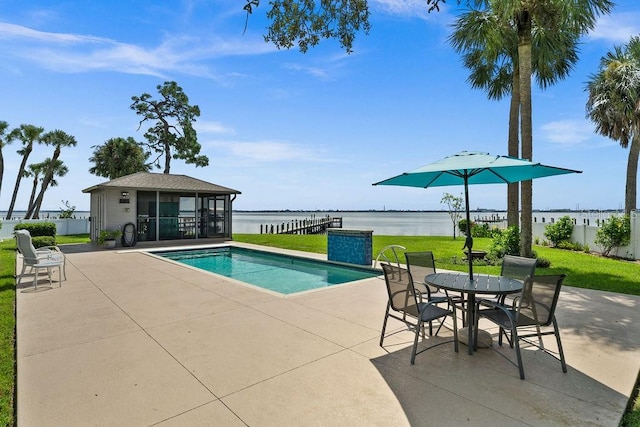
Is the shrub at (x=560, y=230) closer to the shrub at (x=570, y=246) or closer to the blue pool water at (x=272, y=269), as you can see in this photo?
the shrub at (x=570, y=246)

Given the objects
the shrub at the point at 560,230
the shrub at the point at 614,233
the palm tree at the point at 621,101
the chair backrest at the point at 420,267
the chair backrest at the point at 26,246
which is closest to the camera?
the chair backrest at the point at 420,267

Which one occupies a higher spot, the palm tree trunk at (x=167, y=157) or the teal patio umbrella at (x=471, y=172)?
the palm tree trunk at (x=167, y=157)

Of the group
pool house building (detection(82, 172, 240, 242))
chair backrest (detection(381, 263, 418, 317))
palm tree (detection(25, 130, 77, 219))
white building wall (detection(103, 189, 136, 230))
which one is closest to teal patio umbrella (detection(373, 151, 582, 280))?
chair backrest (detection(381, 263, 418, 317))

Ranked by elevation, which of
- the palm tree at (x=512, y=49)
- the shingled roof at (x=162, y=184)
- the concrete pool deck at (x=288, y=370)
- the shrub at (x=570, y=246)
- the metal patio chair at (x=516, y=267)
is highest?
the palm tree at (x=512, y=49)

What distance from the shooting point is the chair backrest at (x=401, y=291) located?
3496mm

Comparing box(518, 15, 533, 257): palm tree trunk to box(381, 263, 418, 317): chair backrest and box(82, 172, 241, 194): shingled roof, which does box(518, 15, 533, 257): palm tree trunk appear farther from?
box(82, 172, 241, 194): shingled roof

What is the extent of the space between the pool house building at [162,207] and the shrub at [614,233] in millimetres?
14818

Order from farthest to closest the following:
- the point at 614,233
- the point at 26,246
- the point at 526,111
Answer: the point at 614,233
the point at 526,111
the point at 26,246

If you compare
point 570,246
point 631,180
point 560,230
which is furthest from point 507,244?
point 631,180

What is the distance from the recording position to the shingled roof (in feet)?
44.9

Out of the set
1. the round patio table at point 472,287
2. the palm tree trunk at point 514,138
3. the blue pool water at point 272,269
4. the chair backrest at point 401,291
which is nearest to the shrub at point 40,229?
the blue pool water at point 272,269

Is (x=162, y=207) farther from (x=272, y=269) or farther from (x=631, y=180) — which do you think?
(x=631, y=180)

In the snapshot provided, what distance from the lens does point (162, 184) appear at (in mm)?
14734

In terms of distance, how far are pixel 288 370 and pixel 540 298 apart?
248 cm
